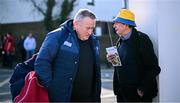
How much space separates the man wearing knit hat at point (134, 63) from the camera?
220 inches

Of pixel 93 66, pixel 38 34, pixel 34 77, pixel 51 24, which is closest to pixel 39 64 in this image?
pixel 34 77

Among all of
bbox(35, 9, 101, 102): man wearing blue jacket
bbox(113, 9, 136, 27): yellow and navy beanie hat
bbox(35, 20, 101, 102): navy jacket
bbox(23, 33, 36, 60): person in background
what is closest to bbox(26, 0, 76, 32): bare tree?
bbox(23, 33, 36, 60): person in background

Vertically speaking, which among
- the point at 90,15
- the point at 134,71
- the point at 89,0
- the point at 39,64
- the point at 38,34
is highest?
the point at 90,15

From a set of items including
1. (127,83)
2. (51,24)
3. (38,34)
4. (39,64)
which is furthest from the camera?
(38,34)

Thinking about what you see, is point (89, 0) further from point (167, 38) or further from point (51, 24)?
point (167, 38)

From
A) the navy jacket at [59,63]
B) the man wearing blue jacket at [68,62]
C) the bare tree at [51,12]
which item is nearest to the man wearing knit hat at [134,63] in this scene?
the man wearing blue jacket at [68,62]

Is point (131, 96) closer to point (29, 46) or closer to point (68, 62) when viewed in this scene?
point (68, 62)

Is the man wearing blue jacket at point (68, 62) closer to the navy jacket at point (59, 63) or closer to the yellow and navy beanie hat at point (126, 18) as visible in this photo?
the navy jacket at point (59, 63)

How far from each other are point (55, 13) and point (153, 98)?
2490 cm

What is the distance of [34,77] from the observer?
16.3 ft

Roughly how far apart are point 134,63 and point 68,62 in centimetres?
100

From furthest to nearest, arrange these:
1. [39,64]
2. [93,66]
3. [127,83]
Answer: [127,83] → [93,66] → [39,64]

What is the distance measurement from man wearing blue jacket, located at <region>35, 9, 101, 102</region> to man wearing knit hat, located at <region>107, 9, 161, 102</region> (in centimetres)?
63

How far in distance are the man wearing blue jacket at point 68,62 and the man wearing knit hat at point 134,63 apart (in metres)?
0.63
